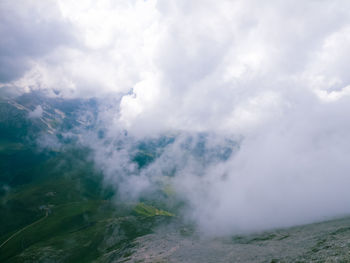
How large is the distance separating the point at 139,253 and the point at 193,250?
168 ft

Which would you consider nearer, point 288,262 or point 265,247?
point 288,262

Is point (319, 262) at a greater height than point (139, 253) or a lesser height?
lesser

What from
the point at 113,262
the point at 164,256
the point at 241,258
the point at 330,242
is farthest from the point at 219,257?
the point at 113,262

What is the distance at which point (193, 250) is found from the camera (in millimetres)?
167875

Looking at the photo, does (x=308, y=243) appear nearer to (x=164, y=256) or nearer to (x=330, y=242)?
(x=330, y=242)

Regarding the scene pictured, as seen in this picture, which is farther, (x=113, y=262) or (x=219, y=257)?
(x=113, y=262)

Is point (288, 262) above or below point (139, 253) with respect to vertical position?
below

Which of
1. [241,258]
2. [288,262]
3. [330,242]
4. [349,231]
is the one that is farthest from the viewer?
[241,258]

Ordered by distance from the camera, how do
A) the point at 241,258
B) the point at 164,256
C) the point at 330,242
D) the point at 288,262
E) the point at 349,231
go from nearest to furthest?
the point at 288,262 → the point at 330,242 → the point at 349,231 → the point at 241,258 → the point at 164,256

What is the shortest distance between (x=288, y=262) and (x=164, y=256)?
96.0m

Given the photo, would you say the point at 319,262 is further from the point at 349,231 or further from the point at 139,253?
the point at 139,253

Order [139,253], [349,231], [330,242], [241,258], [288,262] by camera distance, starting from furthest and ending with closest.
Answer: [139,253], [241,258], [349,231], [330,242], [288,262]

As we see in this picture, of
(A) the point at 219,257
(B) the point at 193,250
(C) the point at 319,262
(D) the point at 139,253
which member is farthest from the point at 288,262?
(D) the point at 139,253

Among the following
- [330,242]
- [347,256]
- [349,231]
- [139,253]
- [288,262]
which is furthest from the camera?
[139,253]
